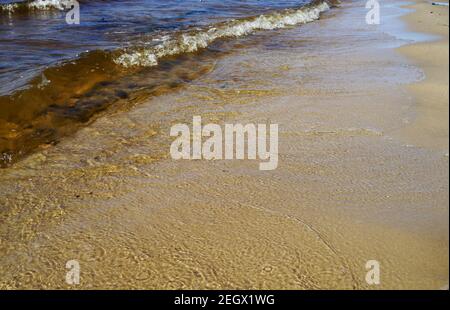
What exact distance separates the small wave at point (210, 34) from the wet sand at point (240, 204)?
220 centimetres

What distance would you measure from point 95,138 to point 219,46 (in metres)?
4.48

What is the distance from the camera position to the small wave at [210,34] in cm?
646
